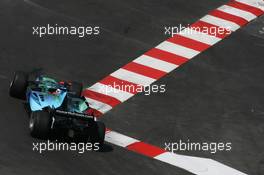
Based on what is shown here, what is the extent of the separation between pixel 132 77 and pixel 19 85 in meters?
4.08

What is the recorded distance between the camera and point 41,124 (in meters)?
20.5

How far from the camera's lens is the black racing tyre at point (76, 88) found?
22.5m

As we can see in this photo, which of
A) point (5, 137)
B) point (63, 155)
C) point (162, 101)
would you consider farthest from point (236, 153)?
point (5, 137)

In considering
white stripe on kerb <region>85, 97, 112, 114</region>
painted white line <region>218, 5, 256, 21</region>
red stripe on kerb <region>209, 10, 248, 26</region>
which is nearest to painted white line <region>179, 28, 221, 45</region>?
red stripe on kerb <region>209, 10, 248, 26</region>

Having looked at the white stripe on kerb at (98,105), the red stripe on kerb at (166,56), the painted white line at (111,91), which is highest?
the red stripe on kerb at (166,56)

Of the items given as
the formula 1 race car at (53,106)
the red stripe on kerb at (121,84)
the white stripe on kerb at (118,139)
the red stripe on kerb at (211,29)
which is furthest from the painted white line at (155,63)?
the white stripe on kerb at (118,139)

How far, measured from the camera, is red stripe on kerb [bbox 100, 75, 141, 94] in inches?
957

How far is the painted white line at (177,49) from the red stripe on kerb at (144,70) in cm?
135

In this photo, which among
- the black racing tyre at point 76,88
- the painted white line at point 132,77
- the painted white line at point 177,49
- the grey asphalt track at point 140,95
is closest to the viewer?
the grey asphalt track at point 140,95

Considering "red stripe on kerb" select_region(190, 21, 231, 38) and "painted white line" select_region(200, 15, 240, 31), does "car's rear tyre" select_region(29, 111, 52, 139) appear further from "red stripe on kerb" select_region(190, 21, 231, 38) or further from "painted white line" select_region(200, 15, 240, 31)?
"painted white line" select_region(200, 15, 240, 31)

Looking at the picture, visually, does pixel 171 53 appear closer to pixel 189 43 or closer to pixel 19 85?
pixel 189 43

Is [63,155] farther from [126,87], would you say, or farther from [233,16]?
[233,16]

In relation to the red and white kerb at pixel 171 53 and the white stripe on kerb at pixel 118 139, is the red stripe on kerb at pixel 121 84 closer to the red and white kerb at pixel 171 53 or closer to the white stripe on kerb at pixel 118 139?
the red and white kerb at pixel 171 53

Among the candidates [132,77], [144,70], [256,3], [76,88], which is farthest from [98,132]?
[256,3]
